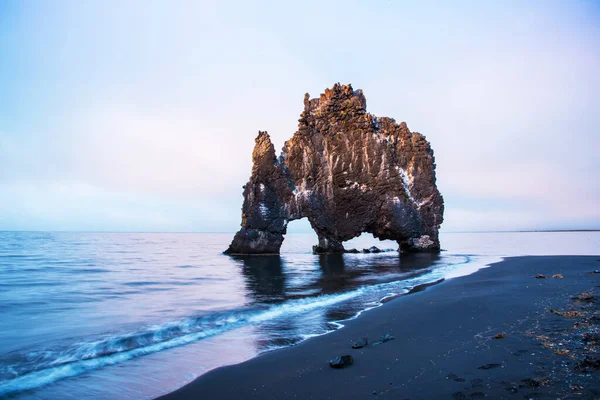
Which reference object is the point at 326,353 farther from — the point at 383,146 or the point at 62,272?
the point at 383,146

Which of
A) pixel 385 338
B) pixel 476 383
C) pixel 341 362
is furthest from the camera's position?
pixel 385 338

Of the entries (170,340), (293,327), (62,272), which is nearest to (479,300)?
(293,327)

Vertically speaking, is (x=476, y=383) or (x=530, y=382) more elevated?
(x=530, y=382)

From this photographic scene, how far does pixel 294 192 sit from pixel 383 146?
12061 mm

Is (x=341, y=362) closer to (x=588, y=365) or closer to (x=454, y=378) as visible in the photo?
(x=454, y=378)

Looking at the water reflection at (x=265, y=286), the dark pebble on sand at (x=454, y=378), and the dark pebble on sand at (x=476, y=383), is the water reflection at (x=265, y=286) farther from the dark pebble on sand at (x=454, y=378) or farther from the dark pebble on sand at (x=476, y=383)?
the dark pebble on sand at (x=476, y=383)

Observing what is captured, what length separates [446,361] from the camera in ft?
18.5

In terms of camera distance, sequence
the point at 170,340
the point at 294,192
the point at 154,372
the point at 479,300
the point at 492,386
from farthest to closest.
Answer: the point at 294,192 < the point at 479,300 < the point at 170,340 < the point at 154,372 < the point at 492,386

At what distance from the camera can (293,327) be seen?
384 inches

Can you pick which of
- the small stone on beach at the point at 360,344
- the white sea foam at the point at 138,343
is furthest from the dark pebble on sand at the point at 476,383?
the white sea foam at the point at 138,343

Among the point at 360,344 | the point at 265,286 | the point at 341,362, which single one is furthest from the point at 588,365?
the point at 265,286

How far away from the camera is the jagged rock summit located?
138 feet

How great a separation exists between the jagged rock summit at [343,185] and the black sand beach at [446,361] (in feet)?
107

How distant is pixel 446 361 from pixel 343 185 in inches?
1471
